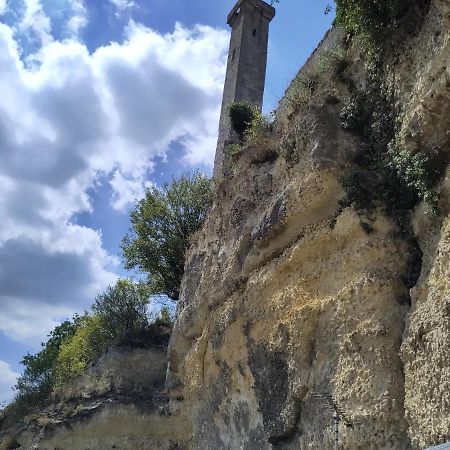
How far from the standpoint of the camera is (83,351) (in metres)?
24.3

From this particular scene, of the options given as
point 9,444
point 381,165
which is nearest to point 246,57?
point 9,444

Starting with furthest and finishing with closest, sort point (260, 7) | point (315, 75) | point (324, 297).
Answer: point (260, 7), point (315, 75), point (324, 297)

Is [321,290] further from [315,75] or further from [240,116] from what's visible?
[240,116]

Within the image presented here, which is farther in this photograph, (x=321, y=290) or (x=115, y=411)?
(x=115, y=411)

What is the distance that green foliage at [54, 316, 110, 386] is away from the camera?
21.9m

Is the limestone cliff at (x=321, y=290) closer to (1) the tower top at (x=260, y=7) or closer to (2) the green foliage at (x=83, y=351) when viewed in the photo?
(2) the green foliage at (x=83, y=351)

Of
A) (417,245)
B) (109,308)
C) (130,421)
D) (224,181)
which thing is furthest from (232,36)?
(417,245)

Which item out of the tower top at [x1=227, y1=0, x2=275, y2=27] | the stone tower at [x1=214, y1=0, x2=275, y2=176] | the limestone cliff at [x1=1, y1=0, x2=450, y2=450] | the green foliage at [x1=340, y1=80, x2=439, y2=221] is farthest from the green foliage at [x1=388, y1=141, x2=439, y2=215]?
the tower top at [x1=227, y1=0, x2=275, y2=27]

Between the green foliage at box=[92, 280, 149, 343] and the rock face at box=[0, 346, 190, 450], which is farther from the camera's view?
the green foliage at box=[92, 280, 149, 343]

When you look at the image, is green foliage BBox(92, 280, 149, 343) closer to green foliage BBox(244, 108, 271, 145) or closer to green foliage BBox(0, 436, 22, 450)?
green foliage BBox(0, 436, 22, 450)

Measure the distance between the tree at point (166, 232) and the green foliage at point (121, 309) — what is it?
1.14 meters

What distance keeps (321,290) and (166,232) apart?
11864mm

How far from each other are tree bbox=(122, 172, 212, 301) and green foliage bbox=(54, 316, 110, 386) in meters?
2.84

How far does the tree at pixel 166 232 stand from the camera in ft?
64.8
